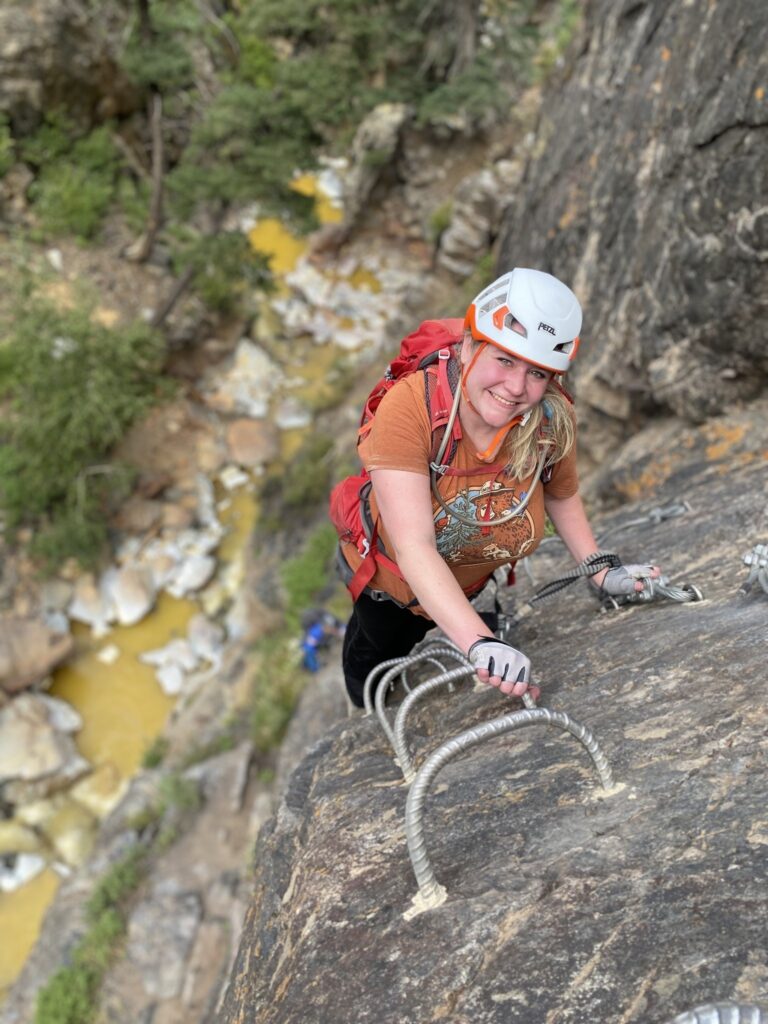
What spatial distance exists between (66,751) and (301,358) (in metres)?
8.56

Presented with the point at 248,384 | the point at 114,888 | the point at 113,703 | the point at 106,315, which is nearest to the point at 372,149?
the point at 248,384

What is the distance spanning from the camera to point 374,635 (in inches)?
119

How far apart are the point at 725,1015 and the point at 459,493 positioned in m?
1.45

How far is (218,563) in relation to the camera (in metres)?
12.5

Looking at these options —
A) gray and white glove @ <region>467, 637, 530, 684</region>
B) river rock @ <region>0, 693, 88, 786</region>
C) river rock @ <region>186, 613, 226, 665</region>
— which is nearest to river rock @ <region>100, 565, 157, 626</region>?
river rock @ <region>186, 613, 226, 665</region>

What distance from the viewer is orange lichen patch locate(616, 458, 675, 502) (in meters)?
4.86

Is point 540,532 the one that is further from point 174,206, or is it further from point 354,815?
point 174,206

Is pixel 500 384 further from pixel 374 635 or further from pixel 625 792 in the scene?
pixel 374 635

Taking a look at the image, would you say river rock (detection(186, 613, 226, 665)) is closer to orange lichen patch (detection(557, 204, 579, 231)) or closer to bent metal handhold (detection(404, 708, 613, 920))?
orange lichen patch (detection(557, 204, 579, 231))

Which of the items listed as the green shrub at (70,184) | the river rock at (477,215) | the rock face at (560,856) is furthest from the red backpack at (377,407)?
the green shrub at (70,184)

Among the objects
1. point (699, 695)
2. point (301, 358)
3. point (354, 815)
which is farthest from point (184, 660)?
point (699, 695)

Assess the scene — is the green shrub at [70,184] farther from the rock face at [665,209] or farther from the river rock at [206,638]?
the rock face at [665,209]

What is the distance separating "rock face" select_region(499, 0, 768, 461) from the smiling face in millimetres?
2773

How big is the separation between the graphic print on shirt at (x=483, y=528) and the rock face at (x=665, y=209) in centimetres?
281
